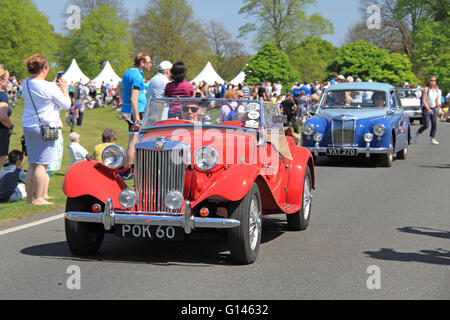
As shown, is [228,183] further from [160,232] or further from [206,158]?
[160,232]

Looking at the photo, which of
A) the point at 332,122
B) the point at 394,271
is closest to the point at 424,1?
the point at 332,122

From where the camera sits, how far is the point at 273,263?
650 centimetres

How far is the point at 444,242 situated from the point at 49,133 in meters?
5.15

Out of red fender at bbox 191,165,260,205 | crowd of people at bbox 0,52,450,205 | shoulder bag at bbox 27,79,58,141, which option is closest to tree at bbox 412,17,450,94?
crowd of people at bbox 0,52,450,205

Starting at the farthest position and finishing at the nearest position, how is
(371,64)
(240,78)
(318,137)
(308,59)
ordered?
(308,59), (240,78), (371,64), (318,137)

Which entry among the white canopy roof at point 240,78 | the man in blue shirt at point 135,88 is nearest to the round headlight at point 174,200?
the man in blue shirt at point 135,88

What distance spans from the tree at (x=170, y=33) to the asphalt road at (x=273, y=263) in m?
71.7

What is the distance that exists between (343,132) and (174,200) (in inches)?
393

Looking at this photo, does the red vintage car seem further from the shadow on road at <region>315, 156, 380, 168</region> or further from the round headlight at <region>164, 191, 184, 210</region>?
the shadow on road at <region>315, 156, 380, 168</region>

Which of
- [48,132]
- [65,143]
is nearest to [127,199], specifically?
[48,132]

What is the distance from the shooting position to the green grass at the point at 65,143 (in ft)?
29.9

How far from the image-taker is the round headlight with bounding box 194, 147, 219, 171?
6.50 metres
